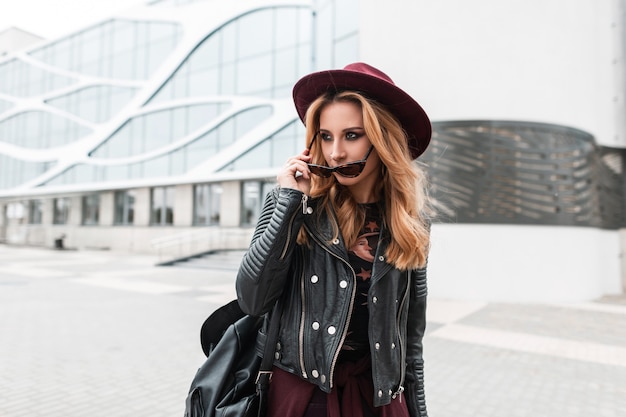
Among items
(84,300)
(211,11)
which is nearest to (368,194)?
(84,300)

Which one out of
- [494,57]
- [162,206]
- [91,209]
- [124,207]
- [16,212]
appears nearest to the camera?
[494,57]

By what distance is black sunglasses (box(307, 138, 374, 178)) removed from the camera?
1.50 m

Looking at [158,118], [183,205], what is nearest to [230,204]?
[183,205]

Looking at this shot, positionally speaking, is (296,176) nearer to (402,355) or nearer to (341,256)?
(341,256)

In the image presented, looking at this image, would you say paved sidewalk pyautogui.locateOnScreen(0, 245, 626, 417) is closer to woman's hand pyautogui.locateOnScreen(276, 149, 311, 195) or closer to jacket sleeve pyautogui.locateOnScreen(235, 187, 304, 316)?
jacket sleeve pyautogui.locateOnScreen(235, 187, 304, 316)

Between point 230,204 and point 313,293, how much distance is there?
23034 millimetres

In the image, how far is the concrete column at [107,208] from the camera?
2961 cm

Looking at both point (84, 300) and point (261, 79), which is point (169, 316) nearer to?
point (84, 300)

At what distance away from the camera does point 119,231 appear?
28.7m

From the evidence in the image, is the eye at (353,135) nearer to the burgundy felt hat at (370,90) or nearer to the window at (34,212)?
the burgundy felt hat at (370,90)

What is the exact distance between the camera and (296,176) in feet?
5.03

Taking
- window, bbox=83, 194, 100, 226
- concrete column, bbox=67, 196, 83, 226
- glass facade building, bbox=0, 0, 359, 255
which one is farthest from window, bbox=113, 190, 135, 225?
concrete column, bbox=67, 196, 83, 226

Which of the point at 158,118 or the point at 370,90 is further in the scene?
the point at 158,118

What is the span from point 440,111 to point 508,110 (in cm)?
152
